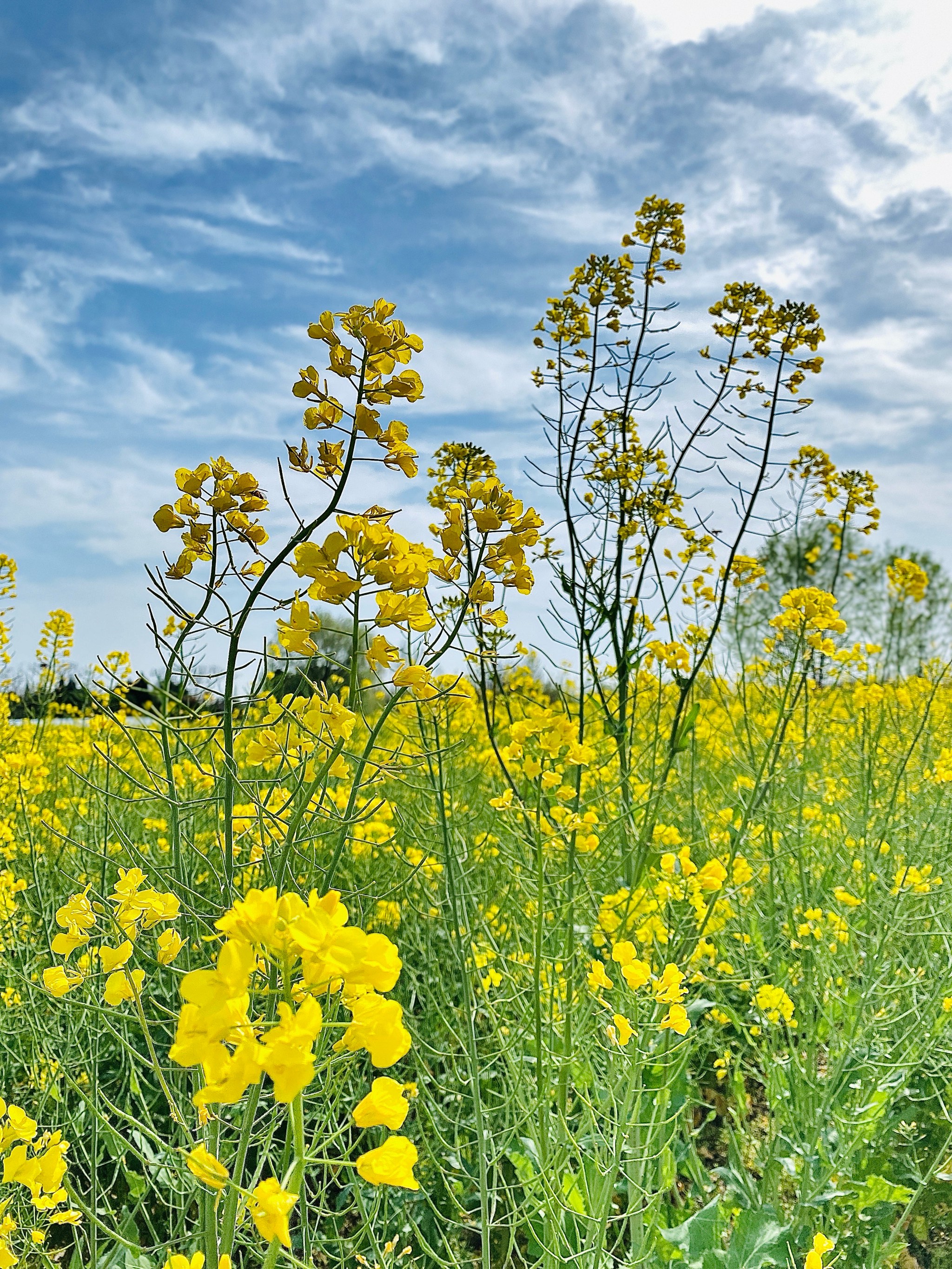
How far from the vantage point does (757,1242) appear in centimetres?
206

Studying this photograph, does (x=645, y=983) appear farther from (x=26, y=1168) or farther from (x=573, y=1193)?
(x=26, y=1168)

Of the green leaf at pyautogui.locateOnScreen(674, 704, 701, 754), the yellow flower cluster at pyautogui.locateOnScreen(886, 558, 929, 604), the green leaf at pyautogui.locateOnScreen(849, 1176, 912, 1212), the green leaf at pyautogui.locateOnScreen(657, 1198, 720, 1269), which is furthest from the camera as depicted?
the yellow flower cluster at pyautogui.locateOnScreen(886, 558, 929, 604)

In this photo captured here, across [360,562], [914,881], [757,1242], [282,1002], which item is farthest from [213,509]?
[914,881]

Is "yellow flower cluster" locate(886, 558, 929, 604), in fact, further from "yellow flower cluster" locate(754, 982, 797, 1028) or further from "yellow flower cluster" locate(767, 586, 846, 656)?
"yellow flower cluster" locate(754, 982, 797, 1028)

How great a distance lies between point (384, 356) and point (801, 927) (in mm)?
2714

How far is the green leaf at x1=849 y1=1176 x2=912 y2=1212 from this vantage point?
240 centimetres

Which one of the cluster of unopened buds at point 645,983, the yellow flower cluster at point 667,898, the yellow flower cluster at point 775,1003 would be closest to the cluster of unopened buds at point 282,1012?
the cluster of unopened buds at point 645,983

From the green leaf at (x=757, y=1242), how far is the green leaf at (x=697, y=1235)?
0.15 ft

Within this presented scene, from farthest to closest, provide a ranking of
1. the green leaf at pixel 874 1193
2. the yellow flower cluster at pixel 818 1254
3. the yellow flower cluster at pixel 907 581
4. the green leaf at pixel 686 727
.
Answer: the yellow flower cluster at pixel 907 581 → the green leaf at pixel 686 727 → the green leaf at pixel 874 1193 → the yellow flower cluster at pixel 818 1254

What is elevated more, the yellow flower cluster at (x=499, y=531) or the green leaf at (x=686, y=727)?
the yellow flower cluster at (x=499, y=531)

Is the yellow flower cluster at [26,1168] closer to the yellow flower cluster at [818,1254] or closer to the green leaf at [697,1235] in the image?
Result: the yellow flower cluster at [818,1254]

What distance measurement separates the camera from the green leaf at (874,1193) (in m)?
2.40

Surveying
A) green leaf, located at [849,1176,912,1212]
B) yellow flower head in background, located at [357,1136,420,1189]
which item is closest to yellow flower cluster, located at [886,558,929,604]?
green leaf, located at [849,1176,912,1212]

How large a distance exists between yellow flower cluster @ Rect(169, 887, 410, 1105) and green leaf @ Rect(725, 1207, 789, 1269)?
182 cm
